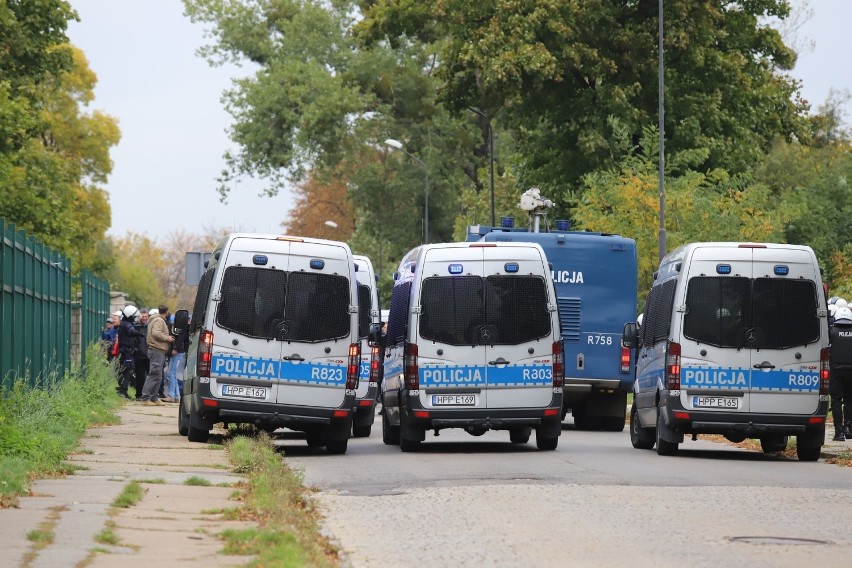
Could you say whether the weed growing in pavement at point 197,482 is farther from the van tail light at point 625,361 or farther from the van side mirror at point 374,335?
the van tail light at point 625,361

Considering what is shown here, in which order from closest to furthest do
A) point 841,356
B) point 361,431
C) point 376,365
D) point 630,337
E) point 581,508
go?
point 581,508, point 630,337, point 841,356, point 376,365, point 361,431

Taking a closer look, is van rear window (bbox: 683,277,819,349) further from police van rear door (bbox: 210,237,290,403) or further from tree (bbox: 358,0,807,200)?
tree (bbox: 358,0,807,200)

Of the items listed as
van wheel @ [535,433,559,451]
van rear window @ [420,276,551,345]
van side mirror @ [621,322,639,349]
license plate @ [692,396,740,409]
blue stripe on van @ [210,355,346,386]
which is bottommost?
van wheel @ [535,433,559,451]

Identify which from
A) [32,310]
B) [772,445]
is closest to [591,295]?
[772,445]

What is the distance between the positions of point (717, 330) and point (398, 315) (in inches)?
207

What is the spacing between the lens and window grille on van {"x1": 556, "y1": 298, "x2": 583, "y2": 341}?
88.1 feet

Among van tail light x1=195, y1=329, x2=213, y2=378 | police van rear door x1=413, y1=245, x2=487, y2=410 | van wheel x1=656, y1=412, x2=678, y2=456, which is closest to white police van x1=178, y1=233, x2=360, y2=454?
van tail light x1=195, y1=329, x2=213, y2=378

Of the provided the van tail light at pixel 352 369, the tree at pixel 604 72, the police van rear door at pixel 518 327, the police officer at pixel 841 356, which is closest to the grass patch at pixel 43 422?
the van tail light at pixel 352 369

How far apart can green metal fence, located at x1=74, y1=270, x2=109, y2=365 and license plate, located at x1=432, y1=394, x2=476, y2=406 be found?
15.1 metres

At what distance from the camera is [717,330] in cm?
1991

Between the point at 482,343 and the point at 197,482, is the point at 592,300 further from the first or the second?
the point at 197,482

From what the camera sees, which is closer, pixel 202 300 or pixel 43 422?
pixel 43 422

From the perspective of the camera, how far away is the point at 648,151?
4272 cm

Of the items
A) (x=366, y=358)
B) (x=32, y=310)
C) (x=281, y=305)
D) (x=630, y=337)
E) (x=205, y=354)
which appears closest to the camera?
(x=205, y=354)
